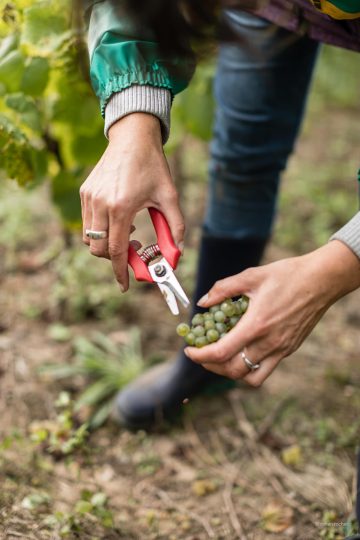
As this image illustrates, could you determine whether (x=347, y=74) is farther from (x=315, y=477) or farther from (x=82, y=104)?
(x=315, y=477)

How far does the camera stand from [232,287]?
1.08 meters

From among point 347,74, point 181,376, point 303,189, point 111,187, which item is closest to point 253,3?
point 111,187

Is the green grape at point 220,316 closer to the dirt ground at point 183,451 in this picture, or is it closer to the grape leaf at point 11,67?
the dirt ground at point 183,451

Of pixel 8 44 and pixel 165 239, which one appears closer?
pixel 165 239

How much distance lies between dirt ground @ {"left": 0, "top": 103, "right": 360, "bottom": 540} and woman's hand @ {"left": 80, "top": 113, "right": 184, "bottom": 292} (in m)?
0.71

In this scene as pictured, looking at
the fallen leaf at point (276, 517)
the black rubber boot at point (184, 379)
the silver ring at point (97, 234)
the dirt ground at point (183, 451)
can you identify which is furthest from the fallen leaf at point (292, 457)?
the silver ring at point (97, 234)

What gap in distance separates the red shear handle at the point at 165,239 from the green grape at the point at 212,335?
15cm

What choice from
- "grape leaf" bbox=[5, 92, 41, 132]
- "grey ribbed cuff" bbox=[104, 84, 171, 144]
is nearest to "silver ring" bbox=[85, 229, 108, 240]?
"grey ribbed cuff" bbox=[104, 84, 171, 144]

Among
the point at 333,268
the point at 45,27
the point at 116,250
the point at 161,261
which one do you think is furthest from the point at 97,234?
the point at 45,27

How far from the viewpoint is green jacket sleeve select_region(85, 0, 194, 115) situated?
3.60 feet

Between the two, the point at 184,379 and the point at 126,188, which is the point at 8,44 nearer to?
the point at 126,188

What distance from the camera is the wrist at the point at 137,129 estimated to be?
3.51 ft

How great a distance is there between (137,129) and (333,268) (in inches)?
17.6

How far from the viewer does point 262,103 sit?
5.41 feet
